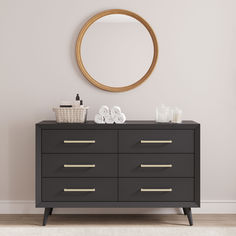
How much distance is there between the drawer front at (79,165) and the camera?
3111mm

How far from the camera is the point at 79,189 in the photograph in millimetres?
3123

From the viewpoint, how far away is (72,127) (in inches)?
121

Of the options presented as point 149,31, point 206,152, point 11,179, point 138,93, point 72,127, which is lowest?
point 11,179

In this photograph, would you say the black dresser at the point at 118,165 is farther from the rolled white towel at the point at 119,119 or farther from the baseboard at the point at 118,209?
the baseboard at the point at 118,209

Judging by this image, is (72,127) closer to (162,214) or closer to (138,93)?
(138,93)

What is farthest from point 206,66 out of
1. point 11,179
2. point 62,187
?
point 11,179

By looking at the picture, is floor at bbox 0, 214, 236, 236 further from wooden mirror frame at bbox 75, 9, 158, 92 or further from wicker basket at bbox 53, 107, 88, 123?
wooden mirror frame at bbox 75, 9, 158, 92

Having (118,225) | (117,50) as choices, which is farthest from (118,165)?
(117,50)

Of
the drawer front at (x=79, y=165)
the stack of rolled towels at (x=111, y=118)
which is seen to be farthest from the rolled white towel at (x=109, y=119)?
the drawer front at (x=79, y=165)

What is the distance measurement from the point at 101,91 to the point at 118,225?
1146 millimetres

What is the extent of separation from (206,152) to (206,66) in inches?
29.8

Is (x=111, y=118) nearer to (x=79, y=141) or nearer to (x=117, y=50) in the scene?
(x=79, y=141)

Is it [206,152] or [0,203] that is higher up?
[206,152]

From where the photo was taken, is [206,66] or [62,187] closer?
[62,187]
